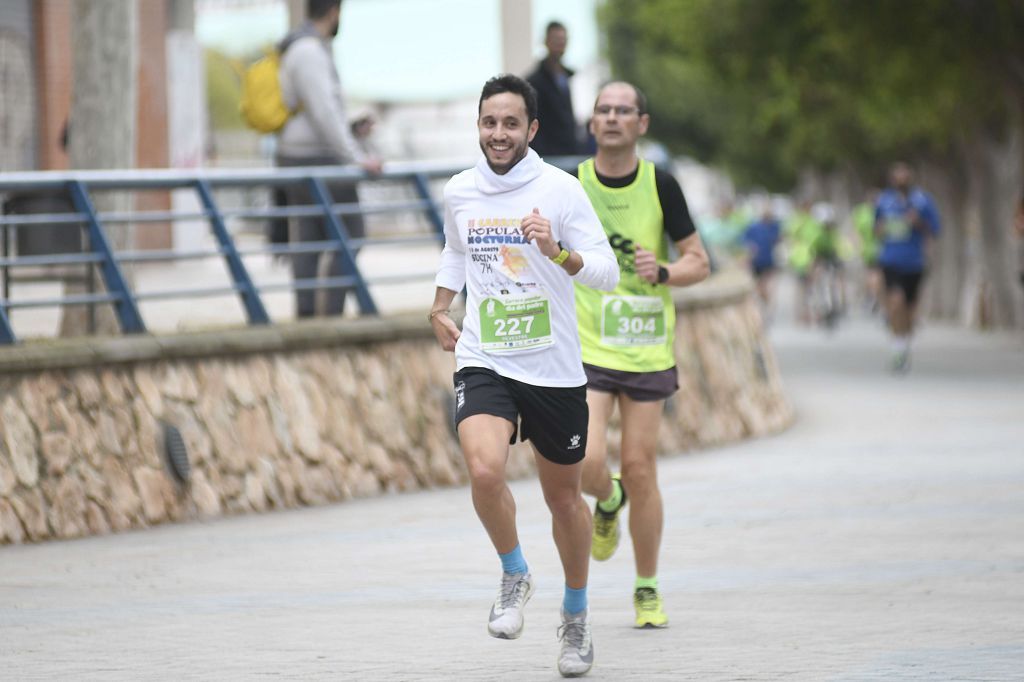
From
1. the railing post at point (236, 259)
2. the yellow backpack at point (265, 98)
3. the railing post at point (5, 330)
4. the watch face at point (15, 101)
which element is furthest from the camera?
the watch face at point (15, 101)

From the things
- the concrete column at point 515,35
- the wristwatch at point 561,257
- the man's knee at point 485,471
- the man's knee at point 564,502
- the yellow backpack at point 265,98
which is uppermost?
the concrete column at point 515,35

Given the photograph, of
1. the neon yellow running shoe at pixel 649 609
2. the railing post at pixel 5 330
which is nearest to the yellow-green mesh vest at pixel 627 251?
the neon yellow running shoe at pixel 649 609

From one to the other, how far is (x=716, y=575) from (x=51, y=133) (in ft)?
51.2

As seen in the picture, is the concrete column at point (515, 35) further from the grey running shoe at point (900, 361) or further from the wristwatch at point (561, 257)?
the wristwatch at point (561, 257)

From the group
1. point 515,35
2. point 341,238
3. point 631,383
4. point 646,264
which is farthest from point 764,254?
point 646,264

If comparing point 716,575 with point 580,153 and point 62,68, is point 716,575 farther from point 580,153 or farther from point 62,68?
point 62,68

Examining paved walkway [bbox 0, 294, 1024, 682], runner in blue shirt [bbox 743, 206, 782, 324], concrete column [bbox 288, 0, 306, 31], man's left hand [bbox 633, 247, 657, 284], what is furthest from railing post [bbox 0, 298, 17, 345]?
runner in blue shirt [bbox 743, 206, 782, 324]

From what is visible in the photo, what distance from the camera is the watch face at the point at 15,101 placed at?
2248 centimetres

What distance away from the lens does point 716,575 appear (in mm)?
8875

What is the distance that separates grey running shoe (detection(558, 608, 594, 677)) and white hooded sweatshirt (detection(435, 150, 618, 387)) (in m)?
0.75

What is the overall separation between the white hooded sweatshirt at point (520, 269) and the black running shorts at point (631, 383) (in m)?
1.23

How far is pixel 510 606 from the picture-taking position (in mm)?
6547

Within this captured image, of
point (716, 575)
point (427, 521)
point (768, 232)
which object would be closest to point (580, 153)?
point (427, 521)

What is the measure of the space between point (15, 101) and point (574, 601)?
1721cm
